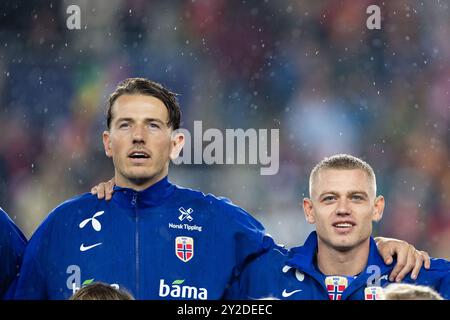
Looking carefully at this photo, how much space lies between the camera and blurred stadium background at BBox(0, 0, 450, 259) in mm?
7602

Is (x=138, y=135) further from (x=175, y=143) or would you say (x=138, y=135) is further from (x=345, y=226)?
(x=345, y=226)

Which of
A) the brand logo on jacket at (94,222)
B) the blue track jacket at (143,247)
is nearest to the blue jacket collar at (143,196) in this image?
the blue track jacket at (143,247)

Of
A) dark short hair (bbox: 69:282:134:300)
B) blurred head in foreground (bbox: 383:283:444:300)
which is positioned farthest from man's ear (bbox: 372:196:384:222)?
dark short hair (bbox: 69:282:134:300)

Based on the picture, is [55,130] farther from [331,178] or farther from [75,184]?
[331,178]

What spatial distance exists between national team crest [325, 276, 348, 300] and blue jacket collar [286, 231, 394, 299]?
0.03 m

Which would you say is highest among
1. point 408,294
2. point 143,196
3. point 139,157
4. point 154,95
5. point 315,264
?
point 154,95

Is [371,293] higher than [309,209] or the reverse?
the reverse

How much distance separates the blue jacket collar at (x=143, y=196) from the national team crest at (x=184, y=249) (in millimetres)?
210

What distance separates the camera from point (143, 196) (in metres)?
3.94

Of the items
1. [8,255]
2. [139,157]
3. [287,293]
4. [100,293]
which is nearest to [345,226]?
[287,293]

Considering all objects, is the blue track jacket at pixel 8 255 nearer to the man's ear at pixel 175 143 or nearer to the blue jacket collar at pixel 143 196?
the blue jacket collar at pixel 143 196

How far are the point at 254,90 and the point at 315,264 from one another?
4288 millimetres

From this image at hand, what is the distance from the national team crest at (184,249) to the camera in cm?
392
